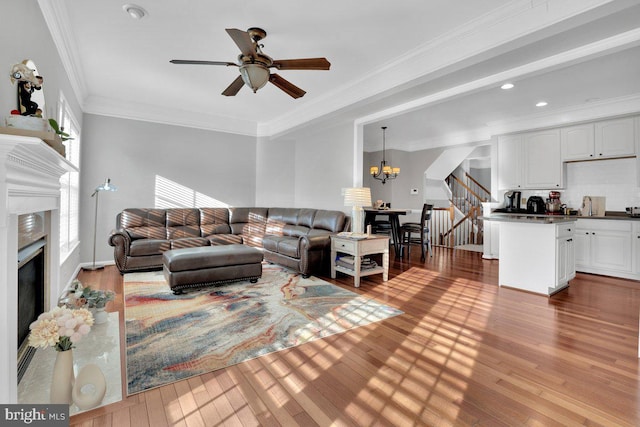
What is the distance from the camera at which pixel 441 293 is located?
387 centimetres

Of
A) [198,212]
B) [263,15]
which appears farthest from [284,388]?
[198,212]

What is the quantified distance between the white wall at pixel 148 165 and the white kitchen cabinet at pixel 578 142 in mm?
5752

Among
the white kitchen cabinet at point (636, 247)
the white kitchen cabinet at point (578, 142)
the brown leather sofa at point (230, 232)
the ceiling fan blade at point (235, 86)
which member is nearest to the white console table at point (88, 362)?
the brown leather sofa at point (230, 232)

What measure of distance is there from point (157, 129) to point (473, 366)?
6.05m

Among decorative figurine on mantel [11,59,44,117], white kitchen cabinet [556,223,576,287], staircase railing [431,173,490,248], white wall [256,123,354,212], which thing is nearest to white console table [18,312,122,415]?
decorative figurine on mantel [11,59,44,117]

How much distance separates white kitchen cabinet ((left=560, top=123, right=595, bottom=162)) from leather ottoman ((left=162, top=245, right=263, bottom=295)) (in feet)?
17.3

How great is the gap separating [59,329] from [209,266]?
219 centimetres

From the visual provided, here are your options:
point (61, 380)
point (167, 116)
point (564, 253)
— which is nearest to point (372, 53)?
point (564, 253)

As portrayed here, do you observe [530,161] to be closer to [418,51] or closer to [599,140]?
[599,140]

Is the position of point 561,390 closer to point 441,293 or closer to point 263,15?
point 441,293

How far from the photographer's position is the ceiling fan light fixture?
2.81 metres

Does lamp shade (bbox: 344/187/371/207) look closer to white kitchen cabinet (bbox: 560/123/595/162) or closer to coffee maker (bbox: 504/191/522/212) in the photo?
coffee maker (bbox: 504/191/522/212)

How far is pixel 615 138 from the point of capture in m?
4.83

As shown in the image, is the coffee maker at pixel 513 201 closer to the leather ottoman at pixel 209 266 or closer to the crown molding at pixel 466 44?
the crown molding at pixel 466 44
